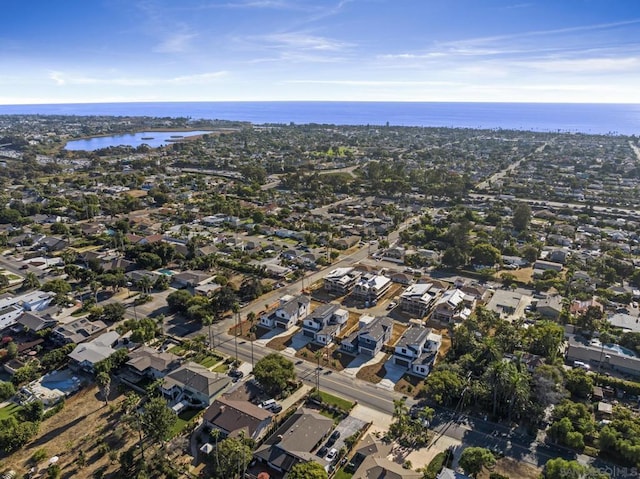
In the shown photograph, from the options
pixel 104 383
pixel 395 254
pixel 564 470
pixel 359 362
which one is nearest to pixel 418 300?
pixel 359 362

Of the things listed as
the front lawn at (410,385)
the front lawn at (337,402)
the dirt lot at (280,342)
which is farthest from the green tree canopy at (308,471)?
the dirt lot at (280,342)

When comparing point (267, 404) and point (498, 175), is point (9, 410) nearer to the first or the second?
point (267, 404)

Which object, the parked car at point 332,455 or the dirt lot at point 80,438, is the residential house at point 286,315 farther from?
the parked car at point 332,455

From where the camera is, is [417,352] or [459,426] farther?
[417,352]

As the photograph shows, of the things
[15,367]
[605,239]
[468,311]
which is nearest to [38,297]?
[15,367]

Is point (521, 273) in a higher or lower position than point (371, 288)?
lower

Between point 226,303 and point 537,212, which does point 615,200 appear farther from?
point 226,303

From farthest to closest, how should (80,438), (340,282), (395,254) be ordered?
1. (395,254)
2. (340,282)
3. (80,438)
